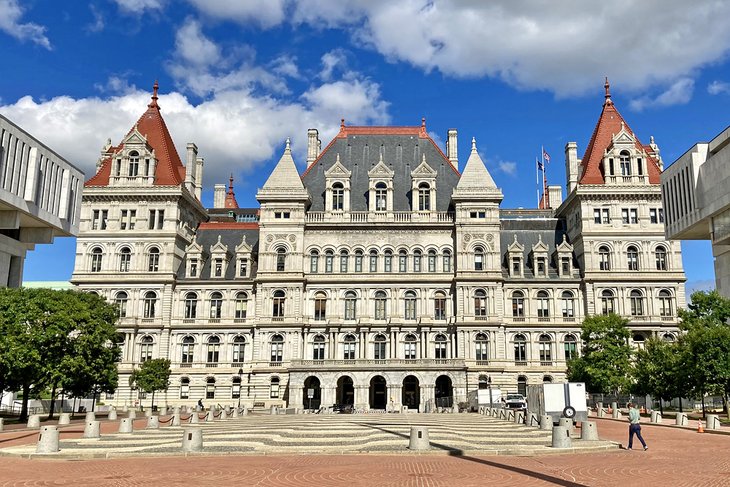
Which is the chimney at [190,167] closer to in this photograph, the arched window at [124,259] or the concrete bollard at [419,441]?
the arched window at [124,259]

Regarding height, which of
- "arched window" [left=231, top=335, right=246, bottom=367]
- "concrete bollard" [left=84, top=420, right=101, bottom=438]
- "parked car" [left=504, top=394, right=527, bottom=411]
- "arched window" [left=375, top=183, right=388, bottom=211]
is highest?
"arched window" [left=375, top=183, right=388, bottom=211]

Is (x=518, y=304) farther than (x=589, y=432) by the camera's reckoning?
Yes

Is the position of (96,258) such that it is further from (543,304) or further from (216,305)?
(543,304)

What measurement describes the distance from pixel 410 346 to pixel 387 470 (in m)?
53.4

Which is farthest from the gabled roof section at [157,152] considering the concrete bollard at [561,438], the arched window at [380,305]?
the concrete bollard at [561,438]

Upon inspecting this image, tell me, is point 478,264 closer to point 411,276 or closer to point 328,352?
point 411,276

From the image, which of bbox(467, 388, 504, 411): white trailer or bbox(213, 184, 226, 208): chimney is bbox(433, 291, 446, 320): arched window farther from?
bbox(213, 184, 226, 208): chimney

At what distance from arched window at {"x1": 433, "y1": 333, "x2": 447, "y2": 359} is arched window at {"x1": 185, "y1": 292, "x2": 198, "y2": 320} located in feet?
87.2

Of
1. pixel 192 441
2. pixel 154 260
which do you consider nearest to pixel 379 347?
pixel 154 260

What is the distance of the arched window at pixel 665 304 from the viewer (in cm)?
7412

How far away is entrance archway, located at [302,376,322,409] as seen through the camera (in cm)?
7269

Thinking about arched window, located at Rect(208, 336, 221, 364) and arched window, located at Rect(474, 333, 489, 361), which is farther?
arched window, located at Rect(208, 336, 221, 364)

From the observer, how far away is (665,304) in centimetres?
7450

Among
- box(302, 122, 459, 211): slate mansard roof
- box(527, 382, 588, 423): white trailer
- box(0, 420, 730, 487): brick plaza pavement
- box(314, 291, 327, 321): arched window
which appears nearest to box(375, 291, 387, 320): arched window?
box(314, 291, 327, 321): arched window
